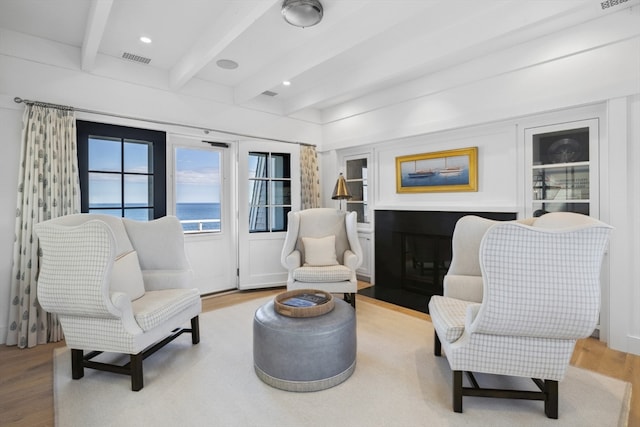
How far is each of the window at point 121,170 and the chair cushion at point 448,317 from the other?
3.10m

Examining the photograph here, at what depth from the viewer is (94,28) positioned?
2506 mm

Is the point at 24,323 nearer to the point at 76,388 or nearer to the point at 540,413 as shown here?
the point at 76,388

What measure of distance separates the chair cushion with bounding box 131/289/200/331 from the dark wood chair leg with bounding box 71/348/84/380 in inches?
17.9

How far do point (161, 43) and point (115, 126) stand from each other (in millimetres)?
1017

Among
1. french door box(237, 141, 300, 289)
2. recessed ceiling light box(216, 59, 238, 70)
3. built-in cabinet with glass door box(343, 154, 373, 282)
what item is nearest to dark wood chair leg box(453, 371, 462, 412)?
built-in cabinet with glass door box(343, 154, 373, 282)

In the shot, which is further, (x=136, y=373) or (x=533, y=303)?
(x=136, y=373)

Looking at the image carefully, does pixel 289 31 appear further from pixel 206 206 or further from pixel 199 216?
pixel 199 216

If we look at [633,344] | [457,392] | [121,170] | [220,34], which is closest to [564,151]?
[633,344]

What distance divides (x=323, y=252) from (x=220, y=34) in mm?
2403

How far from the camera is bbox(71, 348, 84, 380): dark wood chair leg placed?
225 centimetres

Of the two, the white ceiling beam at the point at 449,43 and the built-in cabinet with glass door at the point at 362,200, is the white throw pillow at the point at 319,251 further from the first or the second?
the white ceiling beam at the point at 449,43

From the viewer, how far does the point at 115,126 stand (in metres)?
3.47

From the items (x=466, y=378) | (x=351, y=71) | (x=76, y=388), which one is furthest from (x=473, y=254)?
(x=76, y=388)

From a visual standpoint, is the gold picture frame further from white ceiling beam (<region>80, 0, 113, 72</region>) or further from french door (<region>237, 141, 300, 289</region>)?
white ceiling beam (<region>80, 0, 113, 72</region>)
